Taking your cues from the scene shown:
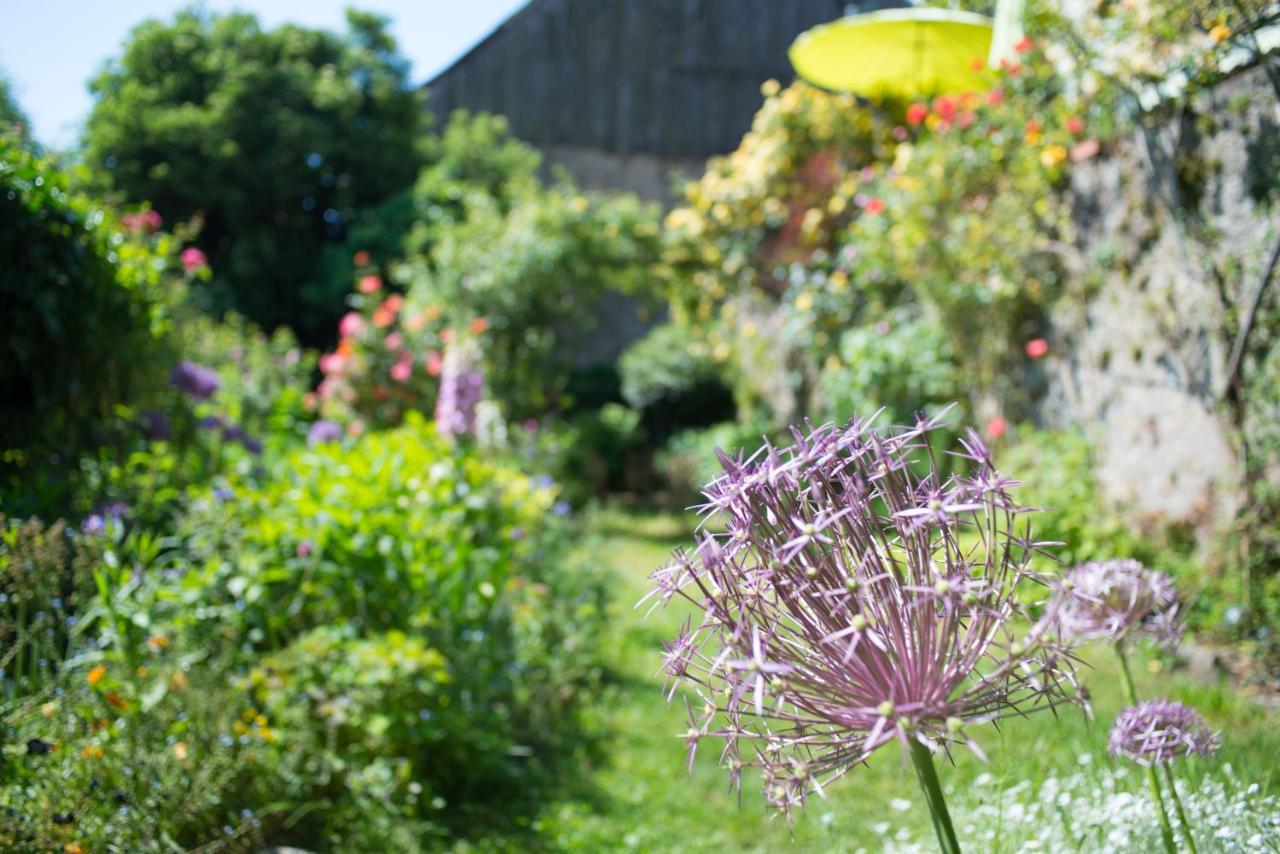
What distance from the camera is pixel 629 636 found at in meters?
4.95

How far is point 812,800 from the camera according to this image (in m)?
2.50

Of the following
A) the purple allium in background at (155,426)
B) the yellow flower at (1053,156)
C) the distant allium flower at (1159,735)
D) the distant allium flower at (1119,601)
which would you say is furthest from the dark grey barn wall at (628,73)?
the distant allium flower at (1159,735)

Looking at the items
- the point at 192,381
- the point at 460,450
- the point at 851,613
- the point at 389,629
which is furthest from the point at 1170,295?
the point at 192,381

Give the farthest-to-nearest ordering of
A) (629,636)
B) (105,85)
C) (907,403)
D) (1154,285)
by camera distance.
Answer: (105,85) → (907,403) → (629,636) → (1154,285)

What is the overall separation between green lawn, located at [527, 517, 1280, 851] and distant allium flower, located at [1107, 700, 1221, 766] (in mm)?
210

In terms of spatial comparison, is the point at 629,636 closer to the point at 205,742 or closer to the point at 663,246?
the point at 205,742

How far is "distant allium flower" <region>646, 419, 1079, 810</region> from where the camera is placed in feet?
3.57

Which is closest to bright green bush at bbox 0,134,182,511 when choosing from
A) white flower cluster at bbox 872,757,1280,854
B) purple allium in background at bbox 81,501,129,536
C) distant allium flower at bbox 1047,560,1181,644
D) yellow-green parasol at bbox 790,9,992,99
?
purple allium in background at bbox 81,501,129,536

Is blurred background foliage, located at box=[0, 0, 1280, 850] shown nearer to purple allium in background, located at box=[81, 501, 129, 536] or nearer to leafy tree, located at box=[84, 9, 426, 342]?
purple allium in background, located at box=[81, 501, 129, 536]

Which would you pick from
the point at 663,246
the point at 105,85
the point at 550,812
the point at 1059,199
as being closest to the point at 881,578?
the point at 550,812

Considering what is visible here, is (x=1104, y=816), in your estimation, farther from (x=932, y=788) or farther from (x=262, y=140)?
(x=262, y=140)

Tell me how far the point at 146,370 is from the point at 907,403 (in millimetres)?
4500

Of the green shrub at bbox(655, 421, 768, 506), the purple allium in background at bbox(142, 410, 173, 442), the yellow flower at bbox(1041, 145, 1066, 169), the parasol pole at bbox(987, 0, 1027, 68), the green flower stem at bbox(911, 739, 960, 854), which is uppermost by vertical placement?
the parasol pole at bbox(987, 0, 1027, 68)

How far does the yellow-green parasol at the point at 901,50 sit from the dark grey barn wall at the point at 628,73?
567 cm
